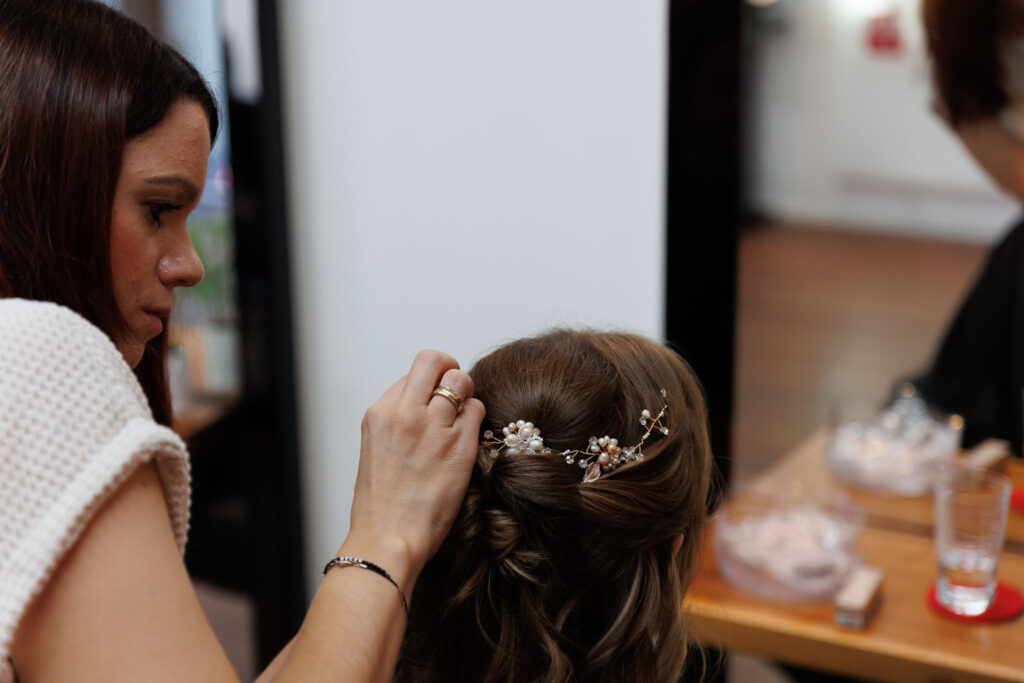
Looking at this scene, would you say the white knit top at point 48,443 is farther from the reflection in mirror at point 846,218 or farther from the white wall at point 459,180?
the reflection in mirror at point 846,218

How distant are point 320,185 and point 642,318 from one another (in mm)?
593

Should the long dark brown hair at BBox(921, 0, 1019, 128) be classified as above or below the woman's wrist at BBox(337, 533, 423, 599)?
above

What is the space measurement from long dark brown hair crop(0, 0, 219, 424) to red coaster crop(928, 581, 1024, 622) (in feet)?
3.23

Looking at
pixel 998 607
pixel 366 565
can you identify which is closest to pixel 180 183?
pixel 366 565

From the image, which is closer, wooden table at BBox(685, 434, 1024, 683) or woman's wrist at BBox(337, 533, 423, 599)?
woman's wrist at BBox(337, 533, 423, 599)

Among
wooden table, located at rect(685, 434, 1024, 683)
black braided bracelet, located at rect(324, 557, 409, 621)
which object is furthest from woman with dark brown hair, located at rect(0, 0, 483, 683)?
wooden table, located at rect(685, 434, 1024, 683)

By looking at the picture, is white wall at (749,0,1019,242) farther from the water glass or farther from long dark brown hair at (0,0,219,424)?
long dark brown hair at (0,0,219,424)

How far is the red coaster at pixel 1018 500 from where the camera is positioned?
4.52 feet

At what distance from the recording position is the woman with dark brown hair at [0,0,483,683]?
62cm

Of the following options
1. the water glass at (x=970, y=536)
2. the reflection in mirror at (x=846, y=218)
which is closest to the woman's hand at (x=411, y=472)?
the water glass at (x=970, y=536)

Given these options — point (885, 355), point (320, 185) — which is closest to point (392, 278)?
point (320, 185)

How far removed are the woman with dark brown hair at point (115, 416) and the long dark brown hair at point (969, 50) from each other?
97 centimetres

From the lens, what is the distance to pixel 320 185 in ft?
5.39

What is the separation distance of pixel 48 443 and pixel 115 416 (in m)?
0.04
